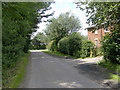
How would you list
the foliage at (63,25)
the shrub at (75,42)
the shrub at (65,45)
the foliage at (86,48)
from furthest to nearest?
1. the foliage at (63,25)
2. the shrub at (65,45)
3. the shrub at (75,42)
4. the foliage at (86,48)

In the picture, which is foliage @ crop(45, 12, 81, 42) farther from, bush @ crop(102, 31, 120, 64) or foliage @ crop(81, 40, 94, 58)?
bush @ crop(102, 31, 120, 64)

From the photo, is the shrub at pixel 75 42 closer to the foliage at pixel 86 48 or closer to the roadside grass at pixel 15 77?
the foliage at pixel 86 48

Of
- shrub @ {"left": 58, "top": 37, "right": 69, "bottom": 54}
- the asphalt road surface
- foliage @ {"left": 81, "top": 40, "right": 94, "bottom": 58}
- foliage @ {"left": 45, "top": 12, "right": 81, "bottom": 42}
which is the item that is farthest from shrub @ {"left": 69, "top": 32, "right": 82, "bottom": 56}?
foliage @ {"left": 45, "top": 12, "right": 81, "bottom": 42}

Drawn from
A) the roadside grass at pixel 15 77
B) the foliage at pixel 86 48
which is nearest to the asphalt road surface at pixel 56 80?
the roadside grass at pixel 15 77

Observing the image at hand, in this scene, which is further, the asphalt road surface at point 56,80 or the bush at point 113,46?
the bush at point 113,46

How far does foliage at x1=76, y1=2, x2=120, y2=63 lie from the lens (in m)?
7.18

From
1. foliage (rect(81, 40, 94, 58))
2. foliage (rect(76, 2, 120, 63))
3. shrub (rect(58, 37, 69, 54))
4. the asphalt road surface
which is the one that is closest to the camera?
the asphalt road surface

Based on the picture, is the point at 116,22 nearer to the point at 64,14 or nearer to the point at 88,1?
the point at 88,1

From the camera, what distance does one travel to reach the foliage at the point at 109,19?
7175 millimetres

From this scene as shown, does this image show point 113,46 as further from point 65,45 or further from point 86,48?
point 65,45

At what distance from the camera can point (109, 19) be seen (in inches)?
300

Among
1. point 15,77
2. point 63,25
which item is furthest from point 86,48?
point 63,25

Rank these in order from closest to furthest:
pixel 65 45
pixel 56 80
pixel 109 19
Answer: pixel 56 80, pixel 109 19, pixel 65 45

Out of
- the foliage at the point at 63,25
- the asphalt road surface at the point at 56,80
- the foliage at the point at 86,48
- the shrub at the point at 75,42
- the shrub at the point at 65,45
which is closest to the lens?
the asphalt road surface at the point at 56,80
